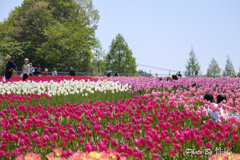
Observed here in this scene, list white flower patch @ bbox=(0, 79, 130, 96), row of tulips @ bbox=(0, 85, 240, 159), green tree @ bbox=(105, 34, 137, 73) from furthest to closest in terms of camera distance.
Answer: green tree @ bbox=(105, 34, 137, 73) < white flower patch @ bbox=(0, 79, 130, 96) < row of tulips @ bbox=(0, 85, 240, 159)

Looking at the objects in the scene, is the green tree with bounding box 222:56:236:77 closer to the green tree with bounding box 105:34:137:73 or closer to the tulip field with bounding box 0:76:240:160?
the green tree with bounding box 105:34:137:73

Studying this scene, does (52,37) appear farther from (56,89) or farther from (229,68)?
(229,68)

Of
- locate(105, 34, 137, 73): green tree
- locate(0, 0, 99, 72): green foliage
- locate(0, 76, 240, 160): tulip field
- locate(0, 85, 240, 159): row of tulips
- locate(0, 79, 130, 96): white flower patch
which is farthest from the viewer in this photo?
locate(105, 34, 137, 73): green tree

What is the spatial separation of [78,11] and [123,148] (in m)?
44.9

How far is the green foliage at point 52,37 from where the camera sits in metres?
36.5

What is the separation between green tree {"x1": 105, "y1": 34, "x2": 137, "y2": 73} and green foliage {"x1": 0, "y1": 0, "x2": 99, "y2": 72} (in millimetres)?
5846

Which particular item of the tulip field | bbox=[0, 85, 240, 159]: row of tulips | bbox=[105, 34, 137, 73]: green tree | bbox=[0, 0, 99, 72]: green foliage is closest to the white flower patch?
the tulip field

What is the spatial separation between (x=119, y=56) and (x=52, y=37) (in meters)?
15.7

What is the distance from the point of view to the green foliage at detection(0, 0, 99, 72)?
3653 cm

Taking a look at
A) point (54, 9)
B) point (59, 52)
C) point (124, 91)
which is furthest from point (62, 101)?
point (54, 9)

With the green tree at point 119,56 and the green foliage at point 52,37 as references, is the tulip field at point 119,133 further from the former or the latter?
the green tree at point 119,56

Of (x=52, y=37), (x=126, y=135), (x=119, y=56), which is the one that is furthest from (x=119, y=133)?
(x=119, y=56)

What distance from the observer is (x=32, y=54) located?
39062mm

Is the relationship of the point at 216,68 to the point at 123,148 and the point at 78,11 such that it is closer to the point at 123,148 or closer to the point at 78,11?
the point at 78,11
